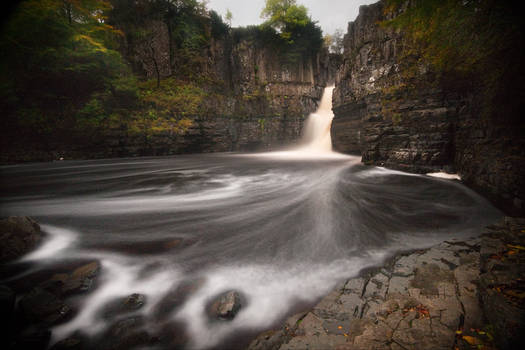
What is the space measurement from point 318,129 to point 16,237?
20.3 m

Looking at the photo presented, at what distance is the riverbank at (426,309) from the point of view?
54.9 inches

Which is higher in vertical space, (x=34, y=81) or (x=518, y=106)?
(x=34, y=81)

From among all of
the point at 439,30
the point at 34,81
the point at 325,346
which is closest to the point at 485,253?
the point at 325,346

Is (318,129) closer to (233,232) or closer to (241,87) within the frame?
(241,87)

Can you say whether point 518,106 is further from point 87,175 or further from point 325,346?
point 87,175

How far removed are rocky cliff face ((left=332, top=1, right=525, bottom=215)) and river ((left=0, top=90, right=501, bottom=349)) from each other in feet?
2.31

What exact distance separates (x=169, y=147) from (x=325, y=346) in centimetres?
1606

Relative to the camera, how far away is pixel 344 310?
6.17 ft

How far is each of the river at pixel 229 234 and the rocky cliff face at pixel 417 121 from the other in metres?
0.71

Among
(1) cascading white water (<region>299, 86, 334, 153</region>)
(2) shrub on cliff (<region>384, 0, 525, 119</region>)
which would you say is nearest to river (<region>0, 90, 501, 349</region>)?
(2) shrub on cliff (<region>384, 0, 525, 119</region>)

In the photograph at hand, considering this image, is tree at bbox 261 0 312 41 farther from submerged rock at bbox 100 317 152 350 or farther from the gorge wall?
submerged rock at bbox 100 317 152 350

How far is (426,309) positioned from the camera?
172 centimetres

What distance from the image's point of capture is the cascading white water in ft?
60.3

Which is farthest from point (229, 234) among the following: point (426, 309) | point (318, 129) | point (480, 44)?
point (318, 129)
